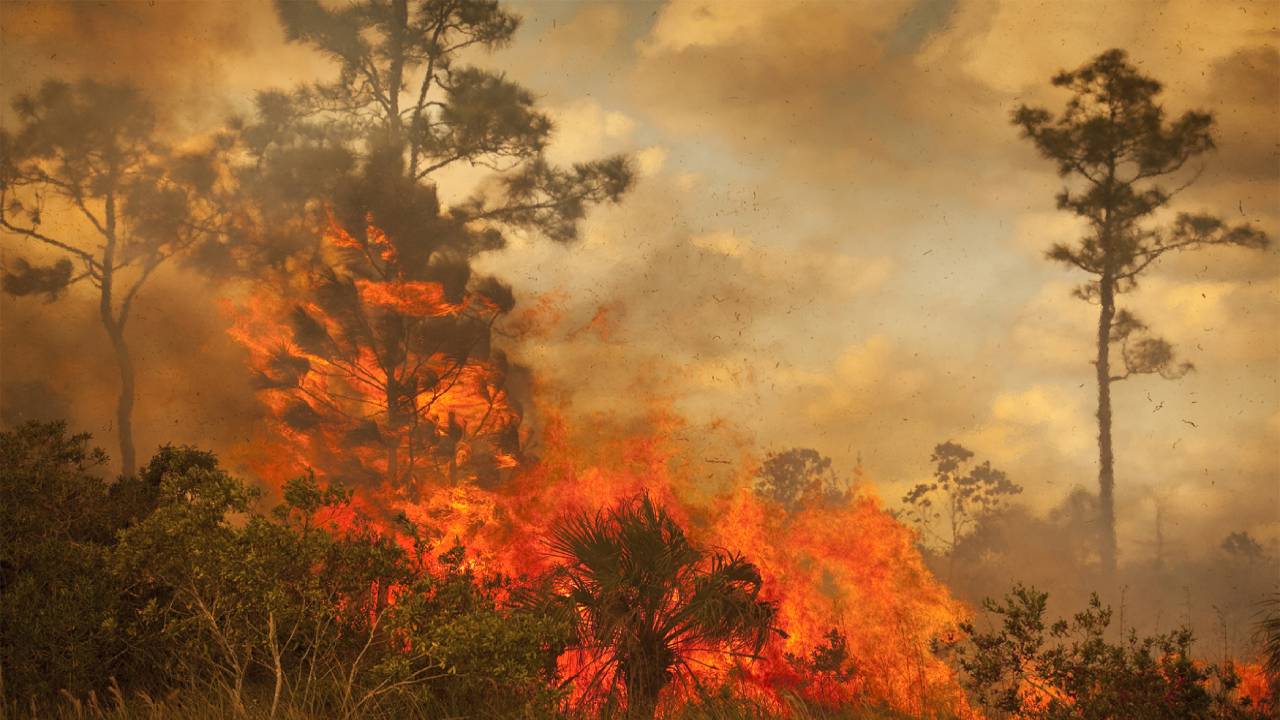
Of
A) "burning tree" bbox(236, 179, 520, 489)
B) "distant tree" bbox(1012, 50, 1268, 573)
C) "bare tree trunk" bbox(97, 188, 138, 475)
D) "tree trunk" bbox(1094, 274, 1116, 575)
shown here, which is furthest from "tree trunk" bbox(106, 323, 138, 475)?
"tree trunk" bbox(1094, 274, 1116, 575)

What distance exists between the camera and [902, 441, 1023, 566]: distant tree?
21672mm

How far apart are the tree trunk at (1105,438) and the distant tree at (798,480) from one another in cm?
548

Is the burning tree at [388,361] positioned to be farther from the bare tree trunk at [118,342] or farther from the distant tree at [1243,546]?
the distant tree at [1243,546]

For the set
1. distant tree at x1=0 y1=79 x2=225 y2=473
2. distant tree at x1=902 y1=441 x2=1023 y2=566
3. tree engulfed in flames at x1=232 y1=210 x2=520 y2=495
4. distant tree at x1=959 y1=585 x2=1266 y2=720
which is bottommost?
distant tree at x1=959 y1=585 x2=1266 y2=720

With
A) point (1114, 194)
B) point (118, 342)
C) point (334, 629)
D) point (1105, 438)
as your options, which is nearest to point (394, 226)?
point (118, 342)

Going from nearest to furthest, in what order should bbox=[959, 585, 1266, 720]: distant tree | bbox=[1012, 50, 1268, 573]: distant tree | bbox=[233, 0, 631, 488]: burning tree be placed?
bbox=[959, 585, 1266, 720]: distant tree < bbox=[1012, 50, 1268, 573]: distant tree < bbox=[233, 0, 631, 488]: burning tree

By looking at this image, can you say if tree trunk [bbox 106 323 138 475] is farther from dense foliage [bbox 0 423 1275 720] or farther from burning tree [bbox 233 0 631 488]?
dense foliage [bbox 0 423 1275 720]

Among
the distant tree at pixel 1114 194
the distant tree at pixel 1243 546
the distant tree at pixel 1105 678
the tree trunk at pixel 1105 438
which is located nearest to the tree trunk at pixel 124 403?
the distant tree at pixel 1105 678

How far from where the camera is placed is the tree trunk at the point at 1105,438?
2125 cm

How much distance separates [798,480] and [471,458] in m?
7.20

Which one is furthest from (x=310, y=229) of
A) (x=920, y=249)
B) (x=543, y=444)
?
(x=920, y=249)

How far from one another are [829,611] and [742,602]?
8577 millimetres

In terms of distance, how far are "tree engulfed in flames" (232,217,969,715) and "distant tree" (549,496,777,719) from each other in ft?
25.9

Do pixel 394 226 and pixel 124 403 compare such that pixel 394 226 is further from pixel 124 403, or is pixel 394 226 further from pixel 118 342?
pixel 124 403
